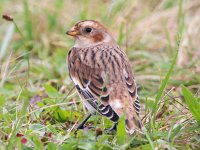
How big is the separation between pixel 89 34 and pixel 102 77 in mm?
878

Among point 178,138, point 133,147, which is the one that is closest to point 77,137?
point 133,147

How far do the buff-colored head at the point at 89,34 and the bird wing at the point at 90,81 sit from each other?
17cm

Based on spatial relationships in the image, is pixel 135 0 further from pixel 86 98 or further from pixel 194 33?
pixel 86 98

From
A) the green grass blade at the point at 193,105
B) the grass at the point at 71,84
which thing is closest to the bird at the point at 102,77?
the grass at the point at 71,84

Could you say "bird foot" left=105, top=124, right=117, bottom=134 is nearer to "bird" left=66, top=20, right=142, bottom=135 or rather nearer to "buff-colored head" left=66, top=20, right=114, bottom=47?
"bird" left=66, top=20, right=142, bottom=135

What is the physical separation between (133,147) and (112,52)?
1.22m

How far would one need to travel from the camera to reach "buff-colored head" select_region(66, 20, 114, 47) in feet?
18.5

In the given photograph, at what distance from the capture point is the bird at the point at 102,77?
178 inches

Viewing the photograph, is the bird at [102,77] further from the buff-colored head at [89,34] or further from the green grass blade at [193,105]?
the green grass blade at [193,105]

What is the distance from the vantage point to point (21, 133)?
14.7 ft

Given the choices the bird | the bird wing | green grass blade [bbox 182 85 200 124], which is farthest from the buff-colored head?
green grass blade [bbox 182 85 200 124]

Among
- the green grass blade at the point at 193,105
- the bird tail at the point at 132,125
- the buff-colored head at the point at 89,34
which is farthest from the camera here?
the buff-colored head at the point at 89,34

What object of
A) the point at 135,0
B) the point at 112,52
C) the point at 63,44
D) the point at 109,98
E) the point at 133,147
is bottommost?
the point at 133,147

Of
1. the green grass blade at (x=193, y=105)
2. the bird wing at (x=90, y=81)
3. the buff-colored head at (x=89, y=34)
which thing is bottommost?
the green grass blade at (x=193, y=105)
